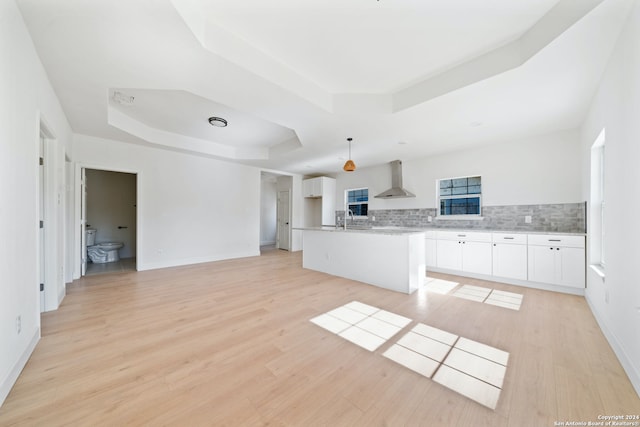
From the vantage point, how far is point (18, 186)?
181 cm

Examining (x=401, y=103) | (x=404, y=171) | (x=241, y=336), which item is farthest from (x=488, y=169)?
(x=241, y=336)

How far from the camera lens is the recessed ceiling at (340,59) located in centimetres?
187

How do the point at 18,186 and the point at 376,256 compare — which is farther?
the point at 376,256

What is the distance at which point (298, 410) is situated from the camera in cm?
142

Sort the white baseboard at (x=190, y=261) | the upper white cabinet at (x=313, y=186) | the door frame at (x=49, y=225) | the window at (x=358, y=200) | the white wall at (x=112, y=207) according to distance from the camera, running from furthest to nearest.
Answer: the upper white cabinet at (x=313, y=186) < the window at (x=358, y=200) < the white wall at (x=112, y=207) < the white baseboard at (x=190, y=261) < the door frame at (x=49, y=225)

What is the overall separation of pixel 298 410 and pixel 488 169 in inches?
205

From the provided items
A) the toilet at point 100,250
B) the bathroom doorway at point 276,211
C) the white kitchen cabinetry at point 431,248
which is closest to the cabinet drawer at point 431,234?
the white kitchen cabinetry at point 431,248

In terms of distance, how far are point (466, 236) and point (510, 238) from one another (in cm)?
65

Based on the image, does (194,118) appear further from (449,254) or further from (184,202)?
(449,254)

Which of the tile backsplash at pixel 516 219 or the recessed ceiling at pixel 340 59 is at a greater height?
the recessed ceiling at pixel 340 59

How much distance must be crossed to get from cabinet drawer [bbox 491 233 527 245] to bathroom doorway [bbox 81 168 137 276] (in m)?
7.71

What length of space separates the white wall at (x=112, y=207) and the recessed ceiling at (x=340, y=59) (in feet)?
10.0

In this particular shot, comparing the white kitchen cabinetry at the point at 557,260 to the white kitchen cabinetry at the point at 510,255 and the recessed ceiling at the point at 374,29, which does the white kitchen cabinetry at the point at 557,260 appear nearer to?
the white kitchen cabinetry at the point at 510,255
